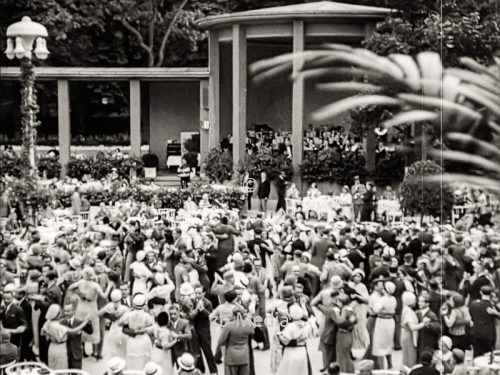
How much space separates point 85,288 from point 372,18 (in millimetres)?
2626

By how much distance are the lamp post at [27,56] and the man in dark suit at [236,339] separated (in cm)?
201

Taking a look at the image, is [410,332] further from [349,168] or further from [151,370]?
[349,168]

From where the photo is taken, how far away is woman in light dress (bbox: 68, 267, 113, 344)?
536 centimetres

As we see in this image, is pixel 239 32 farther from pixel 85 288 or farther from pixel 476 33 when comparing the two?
pixel 476 33

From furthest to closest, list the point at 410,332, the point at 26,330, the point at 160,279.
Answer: the point at 160,279
the point at 410,332
the point at 26,330

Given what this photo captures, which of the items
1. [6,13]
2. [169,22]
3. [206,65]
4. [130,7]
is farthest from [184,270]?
[6,13]

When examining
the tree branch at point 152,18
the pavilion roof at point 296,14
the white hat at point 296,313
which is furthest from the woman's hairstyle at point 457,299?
the white hat at point 296,313

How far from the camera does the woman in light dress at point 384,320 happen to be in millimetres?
4867

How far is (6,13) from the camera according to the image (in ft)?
8.35

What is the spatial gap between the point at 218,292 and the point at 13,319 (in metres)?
2.35

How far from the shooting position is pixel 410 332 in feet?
12.8

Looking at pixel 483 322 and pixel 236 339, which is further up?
pixel 483 322

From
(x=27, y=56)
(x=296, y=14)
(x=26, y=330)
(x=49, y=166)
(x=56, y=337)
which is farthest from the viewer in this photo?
(x=296, y=14)

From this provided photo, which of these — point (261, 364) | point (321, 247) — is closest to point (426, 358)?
point (261, 364)
